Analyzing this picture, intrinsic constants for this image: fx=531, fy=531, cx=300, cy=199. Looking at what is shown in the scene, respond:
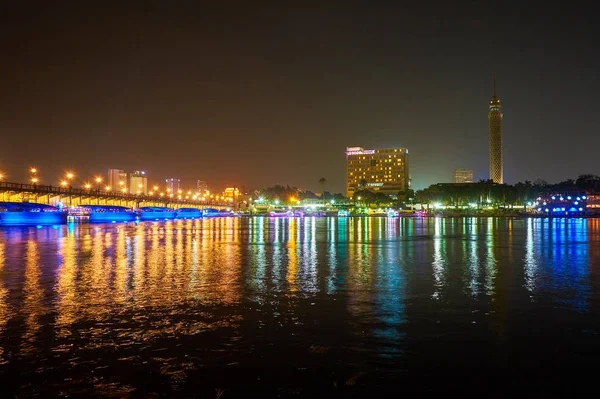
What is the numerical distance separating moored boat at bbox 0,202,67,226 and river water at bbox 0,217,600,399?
64.4m

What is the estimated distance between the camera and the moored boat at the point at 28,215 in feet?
257

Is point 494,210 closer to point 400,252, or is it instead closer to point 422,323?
point 400,252

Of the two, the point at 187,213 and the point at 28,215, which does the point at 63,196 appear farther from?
the point at 187,213

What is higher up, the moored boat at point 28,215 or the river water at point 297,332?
the moored boat at point 28,215

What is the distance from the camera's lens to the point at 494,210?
19238 centimetres

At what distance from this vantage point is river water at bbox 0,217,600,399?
8172mm

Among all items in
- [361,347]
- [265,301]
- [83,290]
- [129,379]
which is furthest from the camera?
[83,290]

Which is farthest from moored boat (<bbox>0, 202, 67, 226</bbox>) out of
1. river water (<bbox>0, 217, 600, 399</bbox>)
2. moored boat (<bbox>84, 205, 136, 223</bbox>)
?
river water (<bbox>0, 217, 600, 399</bbox>)

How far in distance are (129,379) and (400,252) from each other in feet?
79.2

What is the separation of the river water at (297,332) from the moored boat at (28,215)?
64447mm

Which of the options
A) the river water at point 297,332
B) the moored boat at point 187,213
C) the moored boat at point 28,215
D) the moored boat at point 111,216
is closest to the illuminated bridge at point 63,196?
the moored boat at point 111,216

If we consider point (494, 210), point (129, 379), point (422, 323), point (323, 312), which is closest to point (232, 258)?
point (323, 312)

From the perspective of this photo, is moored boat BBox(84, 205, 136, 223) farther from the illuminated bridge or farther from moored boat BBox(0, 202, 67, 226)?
moored boat BBox(0, 202, 67, 226)

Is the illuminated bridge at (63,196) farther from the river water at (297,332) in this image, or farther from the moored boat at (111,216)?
the river water at (297,332)
